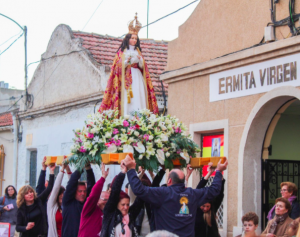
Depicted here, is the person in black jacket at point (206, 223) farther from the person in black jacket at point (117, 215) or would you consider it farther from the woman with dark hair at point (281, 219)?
the person in black jacket at point (117, 215)

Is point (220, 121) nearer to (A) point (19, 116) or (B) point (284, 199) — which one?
(B) point (284, 199)

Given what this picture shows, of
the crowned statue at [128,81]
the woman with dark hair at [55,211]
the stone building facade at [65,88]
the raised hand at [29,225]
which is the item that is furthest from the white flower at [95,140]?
the stone building facade at [65,88]

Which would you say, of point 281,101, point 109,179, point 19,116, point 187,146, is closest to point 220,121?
point 281,101

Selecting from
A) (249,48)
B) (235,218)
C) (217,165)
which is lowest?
(235,218)

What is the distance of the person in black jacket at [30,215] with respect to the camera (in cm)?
791

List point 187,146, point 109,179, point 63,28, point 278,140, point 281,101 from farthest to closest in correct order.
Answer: point 63,28, point 109,179, point 278,140, point 281,101, point 187,146

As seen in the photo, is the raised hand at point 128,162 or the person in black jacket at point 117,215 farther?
the person in black jacket at point 117,215

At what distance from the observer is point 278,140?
1055 cm

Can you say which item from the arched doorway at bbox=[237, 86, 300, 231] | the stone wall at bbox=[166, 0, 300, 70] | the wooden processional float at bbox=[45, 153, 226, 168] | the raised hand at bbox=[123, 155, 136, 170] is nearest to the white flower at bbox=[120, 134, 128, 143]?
the wooden processional float at bbox=[45, 153, 226, 168]

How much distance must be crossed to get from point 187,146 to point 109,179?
6.16 m

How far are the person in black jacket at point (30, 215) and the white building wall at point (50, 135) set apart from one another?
16.7 feet

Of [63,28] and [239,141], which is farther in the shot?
[63,28]

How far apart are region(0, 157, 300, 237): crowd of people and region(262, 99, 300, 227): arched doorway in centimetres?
165

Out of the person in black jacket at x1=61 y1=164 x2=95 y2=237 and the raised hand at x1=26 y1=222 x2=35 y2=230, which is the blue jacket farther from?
the raised hand at x1=26 y1=222 x2=35 y2=230
